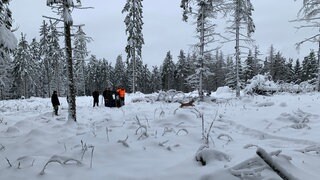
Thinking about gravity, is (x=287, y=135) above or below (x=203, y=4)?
below

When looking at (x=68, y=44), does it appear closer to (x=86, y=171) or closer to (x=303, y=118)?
(x=86, y=171)

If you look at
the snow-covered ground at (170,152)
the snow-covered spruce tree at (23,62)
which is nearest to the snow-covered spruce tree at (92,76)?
the snow-covered spruce tree at (23,62)

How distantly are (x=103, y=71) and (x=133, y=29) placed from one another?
37.8m

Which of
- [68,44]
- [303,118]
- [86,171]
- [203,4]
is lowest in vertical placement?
[86,171]

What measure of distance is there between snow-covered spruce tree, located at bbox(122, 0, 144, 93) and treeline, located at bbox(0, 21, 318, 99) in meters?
1.99

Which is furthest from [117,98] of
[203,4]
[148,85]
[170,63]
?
[148,85]

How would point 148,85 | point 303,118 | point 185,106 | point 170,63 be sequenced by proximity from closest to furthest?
1. point 303,118
2. point 185,106
3. point 170,63
4. point 148,85

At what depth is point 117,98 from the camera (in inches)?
751

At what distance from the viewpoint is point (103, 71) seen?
2761 inches

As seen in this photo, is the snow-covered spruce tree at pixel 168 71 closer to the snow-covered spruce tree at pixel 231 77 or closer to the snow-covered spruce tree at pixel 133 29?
the snow-covered spruce tree at pixel 231 77

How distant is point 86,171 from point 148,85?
7324cm

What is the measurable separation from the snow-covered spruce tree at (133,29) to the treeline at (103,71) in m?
1.99

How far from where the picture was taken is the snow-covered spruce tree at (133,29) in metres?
33.5

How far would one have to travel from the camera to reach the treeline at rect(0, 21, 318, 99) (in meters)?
43.7
